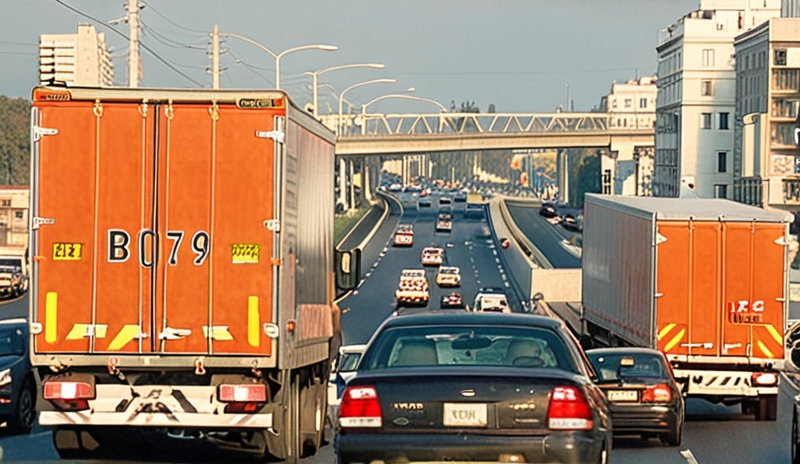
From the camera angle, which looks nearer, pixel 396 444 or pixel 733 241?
pixel 396 444

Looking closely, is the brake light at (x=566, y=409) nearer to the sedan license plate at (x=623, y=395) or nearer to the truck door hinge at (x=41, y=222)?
the truck door hinge at (x=41, y=222)

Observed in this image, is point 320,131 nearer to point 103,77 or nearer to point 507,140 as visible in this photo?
point 103,77

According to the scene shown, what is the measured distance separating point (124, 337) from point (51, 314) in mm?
658

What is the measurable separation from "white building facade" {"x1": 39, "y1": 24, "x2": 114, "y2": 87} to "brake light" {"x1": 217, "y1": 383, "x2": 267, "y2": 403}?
60.7ft

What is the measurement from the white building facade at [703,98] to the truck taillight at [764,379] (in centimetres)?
9514

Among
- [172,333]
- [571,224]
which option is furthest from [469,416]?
[571,224]

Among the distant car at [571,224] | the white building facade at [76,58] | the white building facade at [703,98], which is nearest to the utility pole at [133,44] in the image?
the white building facade at [76,58]

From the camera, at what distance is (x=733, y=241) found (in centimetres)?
2488

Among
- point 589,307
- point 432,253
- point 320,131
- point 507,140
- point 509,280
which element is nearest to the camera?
point 320,131

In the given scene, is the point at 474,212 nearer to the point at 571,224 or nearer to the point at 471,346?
the point at 571,224

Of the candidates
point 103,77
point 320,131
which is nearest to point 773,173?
point 103,77

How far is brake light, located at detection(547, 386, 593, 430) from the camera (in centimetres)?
1025

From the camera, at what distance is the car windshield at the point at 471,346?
10.8m

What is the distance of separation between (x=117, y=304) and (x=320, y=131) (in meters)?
3.57
